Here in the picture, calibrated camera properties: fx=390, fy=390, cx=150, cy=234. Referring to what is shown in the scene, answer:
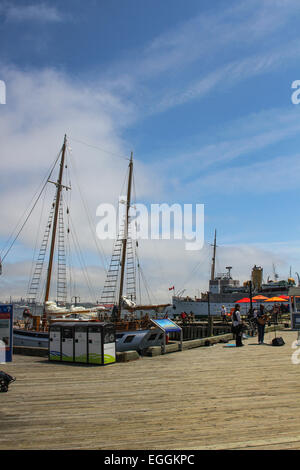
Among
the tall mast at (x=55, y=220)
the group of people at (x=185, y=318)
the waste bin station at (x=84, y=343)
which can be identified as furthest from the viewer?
the group of people at (x=185, y=318)

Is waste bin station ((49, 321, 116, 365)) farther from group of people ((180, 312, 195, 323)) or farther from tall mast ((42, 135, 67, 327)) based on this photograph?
group of people ((180, 312, 195, 323))

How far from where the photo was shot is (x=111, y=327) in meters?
14.0

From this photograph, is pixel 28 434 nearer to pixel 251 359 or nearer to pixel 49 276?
pixel 251 359

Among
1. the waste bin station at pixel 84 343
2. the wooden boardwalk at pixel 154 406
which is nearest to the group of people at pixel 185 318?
the waste bin station at pixel 84 343

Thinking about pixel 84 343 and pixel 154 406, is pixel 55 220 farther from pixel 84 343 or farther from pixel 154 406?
pixel 154 406

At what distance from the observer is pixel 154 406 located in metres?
7.79

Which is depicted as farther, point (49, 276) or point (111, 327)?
point (49, 276)

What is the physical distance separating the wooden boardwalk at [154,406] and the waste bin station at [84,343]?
639 millimetres

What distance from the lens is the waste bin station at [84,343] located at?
13.6 metres

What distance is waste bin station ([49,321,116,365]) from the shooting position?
13.6 meters

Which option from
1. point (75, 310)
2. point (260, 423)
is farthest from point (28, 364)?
point (75, 310)

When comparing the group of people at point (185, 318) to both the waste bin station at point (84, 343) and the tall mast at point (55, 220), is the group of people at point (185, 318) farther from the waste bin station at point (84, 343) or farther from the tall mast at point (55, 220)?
the waste bin station at point (84, 343)

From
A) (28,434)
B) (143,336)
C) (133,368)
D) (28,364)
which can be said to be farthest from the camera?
(143,336)
